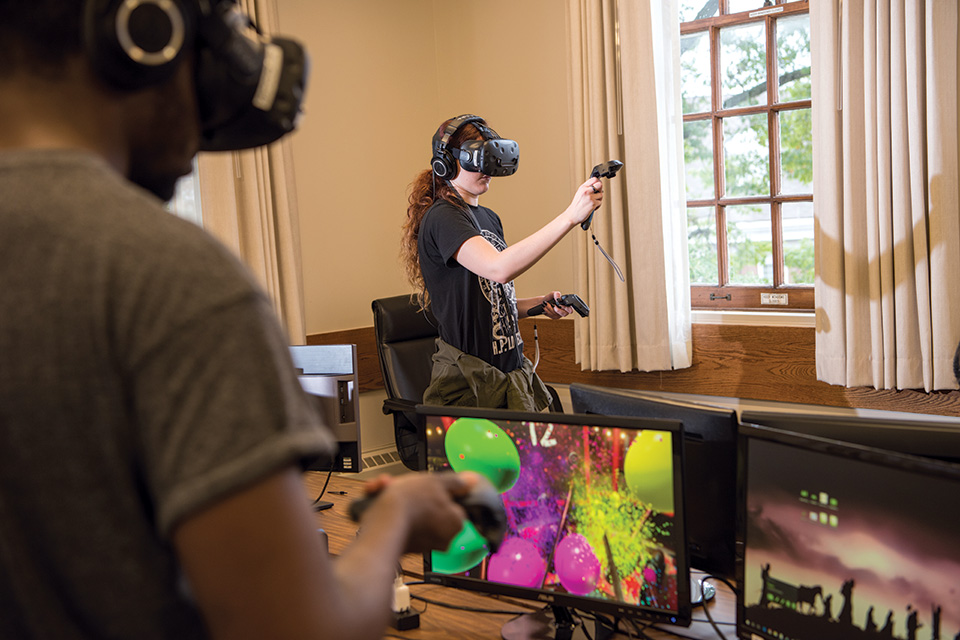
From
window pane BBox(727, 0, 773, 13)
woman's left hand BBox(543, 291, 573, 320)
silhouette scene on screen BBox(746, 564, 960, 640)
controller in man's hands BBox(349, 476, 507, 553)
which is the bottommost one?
silhouette scene on screen BBox(746, 564, 960, 640)

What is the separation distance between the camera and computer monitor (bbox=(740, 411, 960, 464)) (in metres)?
1.18

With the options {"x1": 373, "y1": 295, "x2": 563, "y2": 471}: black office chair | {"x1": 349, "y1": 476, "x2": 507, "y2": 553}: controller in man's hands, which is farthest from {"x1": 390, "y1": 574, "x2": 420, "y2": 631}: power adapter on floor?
{"x1": 373, "y1": 295, "x2": 563, "y2": 471}: black office chair

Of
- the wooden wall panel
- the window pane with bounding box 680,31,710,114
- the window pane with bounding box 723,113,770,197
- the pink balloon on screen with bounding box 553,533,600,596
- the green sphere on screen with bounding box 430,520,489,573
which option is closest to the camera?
the pink balloon on screen with bounding box 553,533,600,596

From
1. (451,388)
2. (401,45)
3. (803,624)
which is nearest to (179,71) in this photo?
(803,624)

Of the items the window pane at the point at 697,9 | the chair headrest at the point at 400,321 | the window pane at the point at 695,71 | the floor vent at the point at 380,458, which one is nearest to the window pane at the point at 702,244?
the window pane at the point at 695,71

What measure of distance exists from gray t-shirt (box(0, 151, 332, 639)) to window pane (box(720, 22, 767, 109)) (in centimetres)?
306

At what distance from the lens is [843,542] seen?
3.57 feet

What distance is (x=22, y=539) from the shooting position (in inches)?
19.3

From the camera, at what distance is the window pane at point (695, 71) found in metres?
3.29

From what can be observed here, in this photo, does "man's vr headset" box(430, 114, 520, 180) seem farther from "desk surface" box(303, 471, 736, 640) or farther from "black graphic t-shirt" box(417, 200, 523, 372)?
"desk surface" box(303, 471, 736, 640)

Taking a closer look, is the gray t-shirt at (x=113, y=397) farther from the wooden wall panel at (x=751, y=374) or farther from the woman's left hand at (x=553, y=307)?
the wooden wall panel at (x=751, y=374)

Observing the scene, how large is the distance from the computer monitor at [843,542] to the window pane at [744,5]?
8.08 feet

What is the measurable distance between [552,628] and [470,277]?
1.13 meters

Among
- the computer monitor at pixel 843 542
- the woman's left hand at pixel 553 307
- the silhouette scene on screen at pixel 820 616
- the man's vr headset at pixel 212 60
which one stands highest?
the man's vr headset at pixel 212 60
